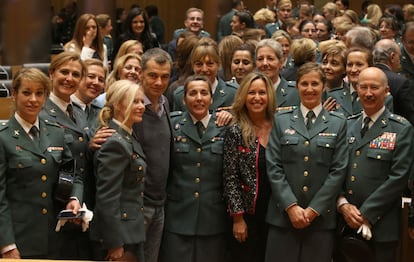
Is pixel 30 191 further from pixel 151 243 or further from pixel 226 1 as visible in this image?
pixel 226 1

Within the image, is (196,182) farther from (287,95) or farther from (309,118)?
(287,95)

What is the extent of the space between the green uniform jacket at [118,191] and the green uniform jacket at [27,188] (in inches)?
7.0

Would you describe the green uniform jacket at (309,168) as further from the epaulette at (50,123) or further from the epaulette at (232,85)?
the epaulette at (50,123)

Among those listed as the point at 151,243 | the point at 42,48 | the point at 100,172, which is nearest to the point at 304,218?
the point at 151,243

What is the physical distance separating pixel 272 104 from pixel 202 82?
0.42 m

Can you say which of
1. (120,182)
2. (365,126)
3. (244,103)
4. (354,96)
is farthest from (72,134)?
(354,96)

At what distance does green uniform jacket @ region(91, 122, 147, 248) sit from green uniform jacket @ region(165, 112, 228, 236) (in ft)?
1.36

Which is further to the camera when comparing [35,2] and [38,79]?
[35,2]

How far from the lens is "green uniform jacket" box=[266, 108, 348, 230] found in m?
4.37

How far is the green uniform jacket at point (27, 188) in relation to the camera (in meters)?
3.84

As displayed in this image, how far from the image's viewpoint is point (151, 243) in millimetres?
4422

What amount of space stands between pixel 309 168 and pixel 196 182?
2.09 feet

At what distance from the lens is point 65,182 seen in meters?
3.92

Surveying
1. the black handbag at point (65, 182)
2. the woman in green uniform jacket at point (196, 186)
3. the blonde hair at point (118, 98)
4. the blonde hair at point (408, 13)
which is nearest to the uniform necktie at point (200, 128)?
the woman in green uniform jacket at point (196, 186)
